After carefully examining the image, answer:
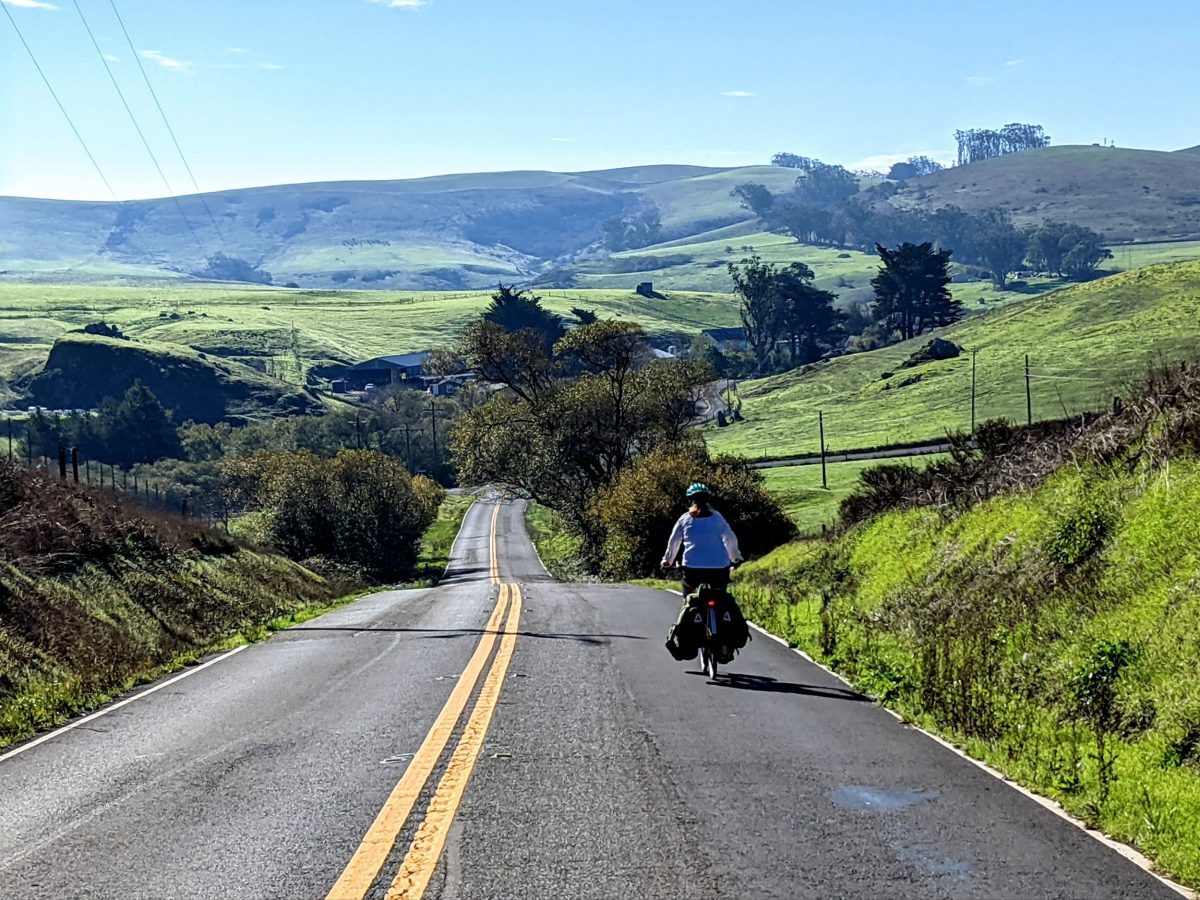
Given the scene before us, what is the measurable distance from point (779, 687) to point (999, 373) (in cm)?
9218

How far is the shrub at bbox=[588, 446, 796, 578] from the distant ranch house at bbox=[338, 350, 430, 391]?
143m

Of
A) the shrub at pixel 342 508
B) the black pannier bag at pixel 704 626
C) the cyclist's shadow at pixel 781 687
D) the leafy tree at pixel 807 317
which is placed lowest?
the shrub at pixel 342 508

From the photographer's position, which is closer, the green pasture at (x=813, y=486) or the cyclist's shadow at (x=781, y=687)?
the cyclist's shadow at (x=781, y=687)

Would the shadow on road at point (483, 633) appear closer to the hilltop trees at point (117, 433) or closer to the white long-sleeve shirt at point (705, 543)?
the white long-sleeve shirt at point (705, 543)

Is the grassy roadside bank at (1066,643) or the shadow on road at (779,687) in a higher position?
the grassy roadside bank at (1066,643)

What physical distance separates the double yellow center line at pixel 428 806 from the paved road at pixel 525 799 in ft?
0.07

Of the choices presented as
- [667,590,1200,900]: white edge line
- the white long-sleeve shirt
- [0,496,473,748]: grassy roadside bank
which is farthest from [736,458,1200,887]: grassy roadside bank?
[0,496,473,748]: grassy roadside bank

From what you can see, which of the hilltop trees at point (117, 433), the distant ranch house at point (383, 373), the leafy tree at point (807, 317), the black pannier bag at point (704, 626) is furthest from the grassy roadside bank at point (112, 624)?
the distant ranch house at point (383, 373)

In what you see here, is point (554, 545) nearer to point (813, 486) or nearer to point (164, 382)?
point (813, 486)

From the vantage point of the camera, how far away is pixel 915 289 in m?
150

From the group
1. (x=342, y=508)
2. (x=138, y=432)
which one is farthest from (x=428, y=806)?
(x=138, y=432)

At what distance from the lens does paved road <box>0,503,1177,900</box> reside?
241 inches

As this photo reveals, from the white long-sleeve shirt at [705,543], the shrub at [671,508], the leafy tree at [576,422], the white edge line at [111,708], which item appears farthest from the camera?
the leafy tree at [576,422]

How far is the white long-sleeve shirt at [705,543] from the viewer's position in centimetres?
1349
